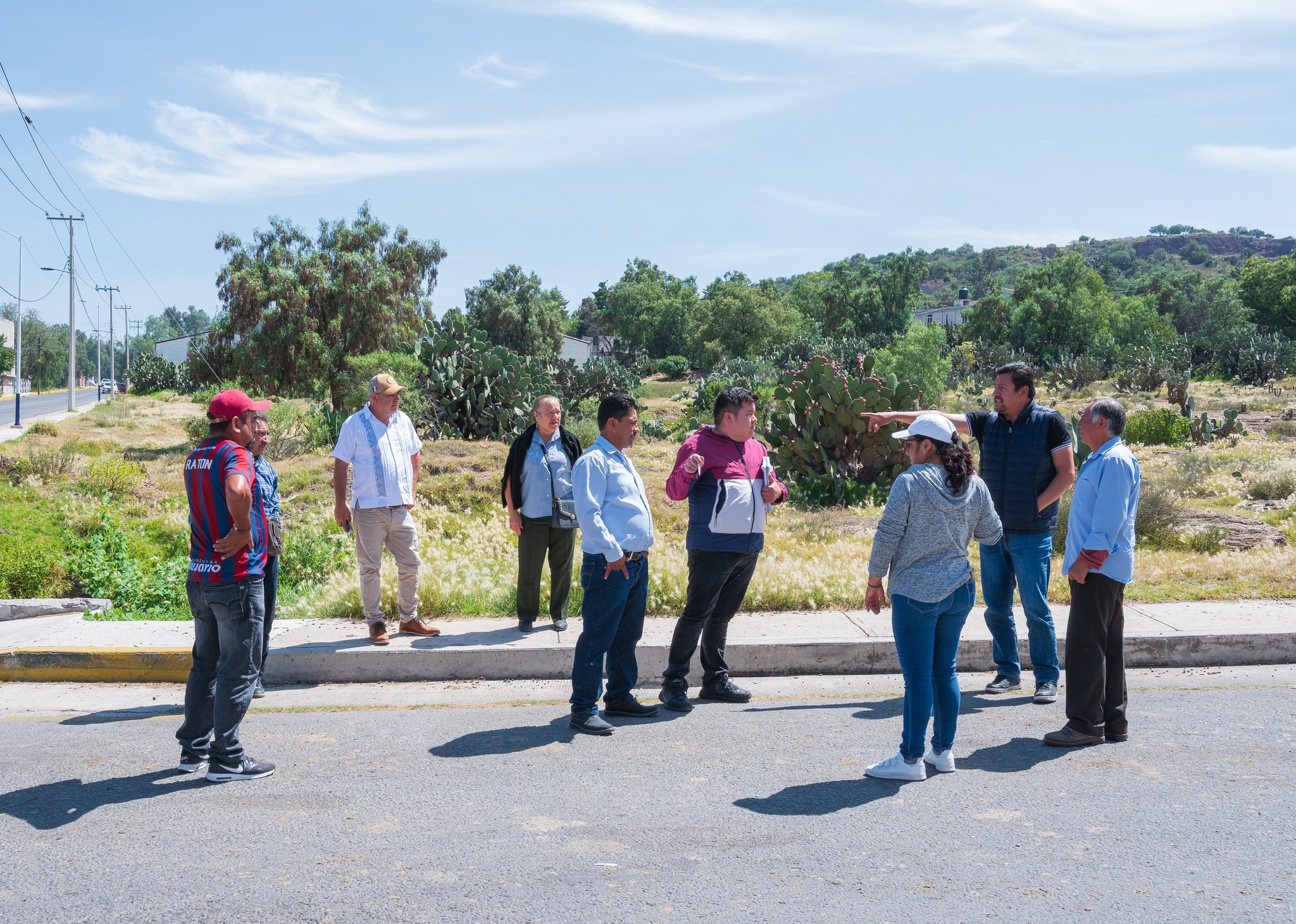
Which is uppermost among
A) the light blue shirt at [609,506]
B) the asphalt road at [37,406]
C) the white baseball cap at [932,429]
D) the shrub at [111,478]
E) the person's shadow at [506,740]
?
the asphalt road at [37,406]

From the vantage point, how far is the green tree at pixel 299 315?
28234 mm

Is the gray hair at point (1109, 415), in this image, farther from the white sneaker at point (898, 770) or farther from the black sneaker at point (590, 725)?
the black sneaker at point (590, 725)

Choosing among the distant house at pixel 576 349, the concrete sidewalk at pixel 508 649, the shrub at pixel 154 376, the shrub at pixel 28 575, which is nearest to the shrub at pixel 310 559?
the shrub at pixel 28 575

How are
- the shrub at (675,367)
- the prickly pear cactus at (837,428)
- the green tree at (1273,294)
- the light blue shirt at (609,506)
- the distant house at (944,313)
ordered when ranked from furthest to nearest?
the distant house at (944,313), the green tree at (1273,294), the shrub at (675,367), the prickly pear cactus at (837,428), the light blue shirt at (609,506)

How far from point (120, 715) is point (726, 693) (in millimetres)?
3569

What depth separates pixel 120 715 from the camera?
20.7 ft

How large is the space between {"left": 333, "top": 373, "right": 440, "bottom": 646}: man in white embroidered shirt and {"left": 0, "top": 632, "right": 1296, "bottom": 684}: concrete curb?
303 mm

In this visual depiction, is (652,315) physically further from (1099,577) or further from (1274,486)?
(1099,577)

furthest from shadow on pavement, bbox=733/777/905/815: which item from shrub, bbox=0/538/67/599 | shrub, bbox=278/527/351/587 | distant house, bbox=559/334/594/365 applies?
distant house, bbox=559/334/594/365

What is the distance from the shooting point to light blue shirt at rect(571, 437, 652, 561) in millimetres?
5723

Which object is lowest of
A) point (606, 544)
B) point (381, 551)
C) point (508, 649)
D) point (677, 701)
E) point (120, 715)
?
point (120, 715)

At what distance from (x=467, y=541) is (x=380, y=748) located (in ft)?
19.6

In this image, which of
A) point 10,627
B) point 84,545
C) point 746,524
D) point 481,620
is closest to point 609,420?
point 746,524

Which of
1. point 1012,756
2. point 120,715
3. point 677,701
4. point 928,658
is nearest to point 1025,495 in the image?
point 1012,756
